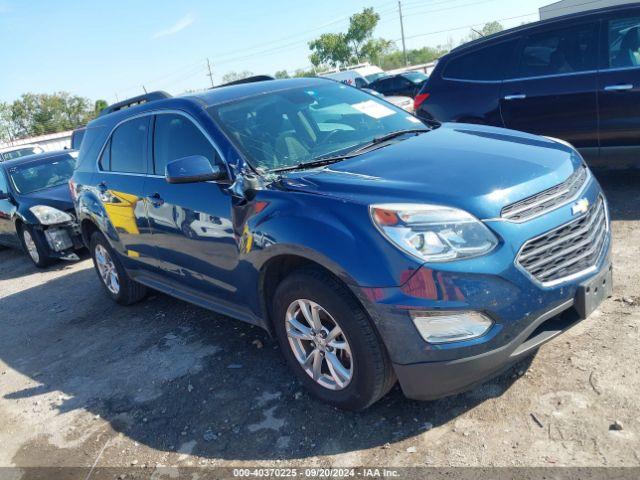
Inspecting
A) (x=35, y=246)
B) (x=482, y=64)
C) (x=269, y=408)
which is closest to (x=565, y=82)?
(x=482, y=64)

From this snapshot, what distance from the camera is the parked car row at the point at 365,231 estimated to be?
2.48 metres

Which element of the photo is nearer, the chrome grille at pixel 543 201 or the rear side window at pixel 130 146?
the chrome grille at pixel 543 201

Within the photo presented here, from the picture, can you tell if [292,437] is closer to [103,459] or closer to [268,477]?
[268,477]

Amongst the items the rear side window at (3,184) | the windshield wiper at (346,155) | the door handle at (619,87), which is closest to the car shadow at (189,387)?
the windshield wiper at (346,155)

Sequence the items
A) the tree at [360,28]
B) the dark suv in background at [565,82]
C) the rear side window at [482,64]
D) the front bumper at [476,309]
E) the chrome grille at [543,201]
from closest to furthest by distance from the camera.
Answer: the front bumper at [476,309] → the chrome grille at [543,201] → the dark suv in background at [565,82] → the rear side window at [482,64] → the tree at [360,28]

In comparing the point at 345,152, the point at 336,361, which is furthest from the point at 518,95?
the point at 336,361

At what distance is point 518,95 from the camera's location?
598 centimetres

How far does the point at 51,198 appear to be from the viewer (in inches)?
317

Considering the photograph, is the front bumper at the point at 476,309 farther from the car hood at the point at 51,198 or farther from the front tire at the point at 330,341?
the car hood at the point at 51,198

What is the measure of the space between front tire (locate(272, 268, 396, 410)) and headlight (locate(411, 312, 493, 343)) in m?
0.28

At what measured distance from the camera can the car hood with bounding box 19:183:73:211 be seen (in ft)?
26.0

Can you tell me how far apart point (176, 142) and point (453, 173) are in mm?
2136

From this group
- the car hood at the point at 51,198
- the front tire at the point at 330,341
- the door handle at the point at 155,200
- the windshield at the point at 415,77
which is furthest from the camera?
the windshield at the point at 415,77

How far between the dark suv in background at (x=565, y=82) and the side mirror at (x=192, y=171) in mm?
3995
